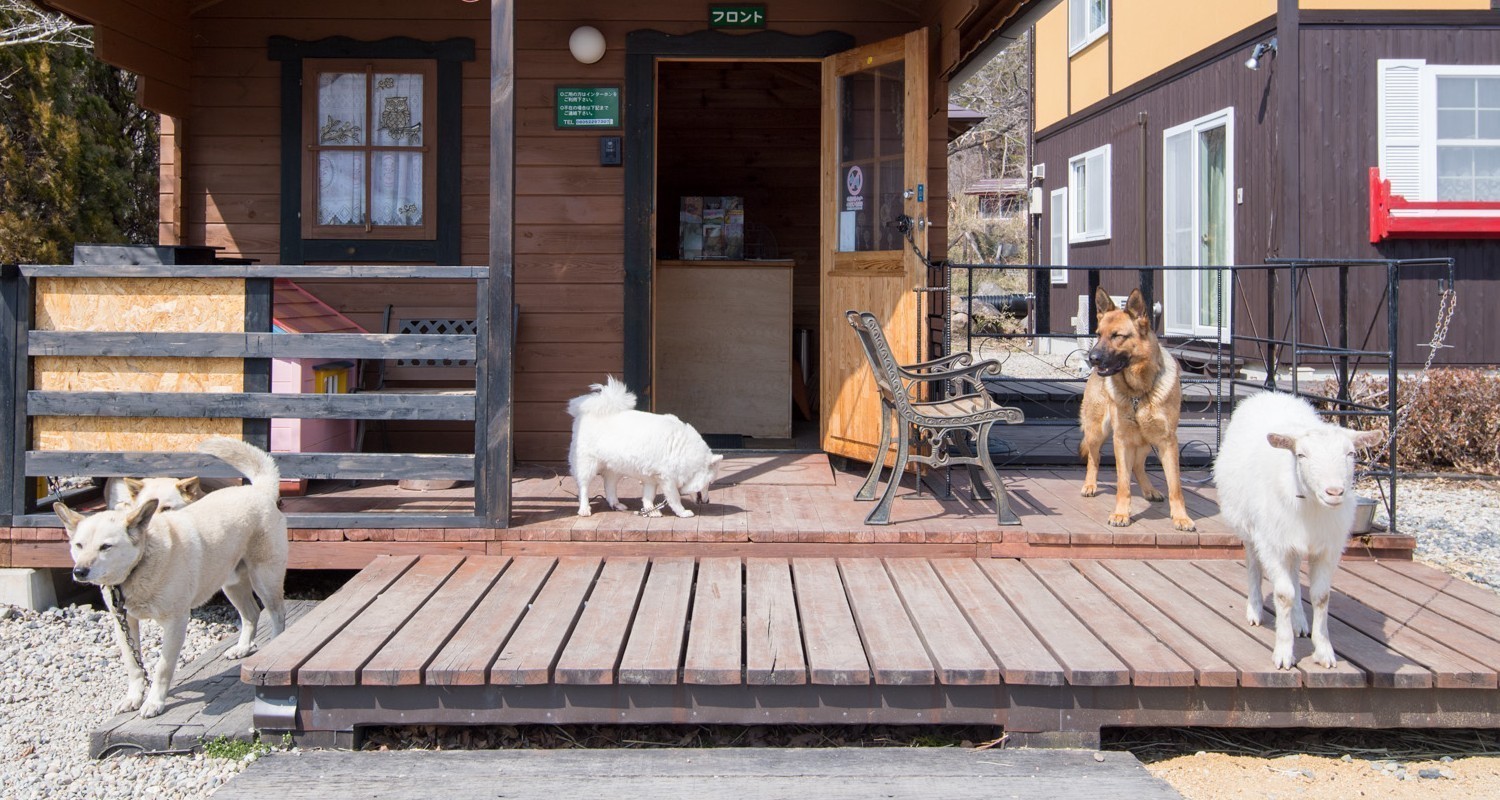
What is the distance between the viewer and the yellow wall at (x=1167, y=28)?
35.3ft

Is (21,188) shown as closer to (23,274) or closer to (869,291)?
(23,274)

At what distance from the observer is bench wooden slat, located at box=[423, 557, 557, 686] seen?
11.5 feet

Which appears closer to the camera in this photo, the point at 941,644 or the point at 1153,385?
the point at 941,644

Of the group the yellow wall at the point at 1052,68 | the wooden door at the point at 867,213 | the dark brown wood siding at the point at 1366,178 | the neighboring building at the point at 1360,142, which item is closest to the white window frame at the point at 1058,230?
the yellow wall at the point at 1052,68

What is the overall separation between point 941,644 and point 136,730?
8.05 ft

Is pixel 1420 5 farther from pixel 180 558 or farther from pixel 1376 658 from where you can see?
pixel 180 558

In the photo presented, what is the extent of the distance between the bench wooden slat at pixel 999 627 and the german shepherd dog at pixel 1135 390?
0.82 meters

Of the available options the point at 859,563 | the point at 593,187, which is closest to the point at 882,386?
the point at 859,563

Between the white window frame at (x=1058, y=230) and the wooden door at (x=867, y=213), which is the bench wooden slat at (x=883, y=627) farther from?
the white window frame at (x=1058, y=230)

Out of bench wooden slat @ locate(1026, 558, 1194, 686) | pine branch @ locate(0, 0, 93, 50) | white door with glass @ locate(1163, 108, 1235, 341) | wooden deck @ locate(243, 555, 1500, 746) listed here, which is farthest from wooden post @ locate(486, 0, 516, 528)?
white door with glass @ locate(1163, 108, 1235, 341)

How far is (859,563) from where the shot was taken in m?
4.70

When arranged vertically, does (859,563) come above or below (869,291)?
below

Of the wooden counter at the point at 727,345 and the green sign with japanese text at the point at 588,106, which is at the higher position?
the green sign with japanese text at the point at 588,106

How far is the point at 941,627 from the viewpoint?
153 inches
